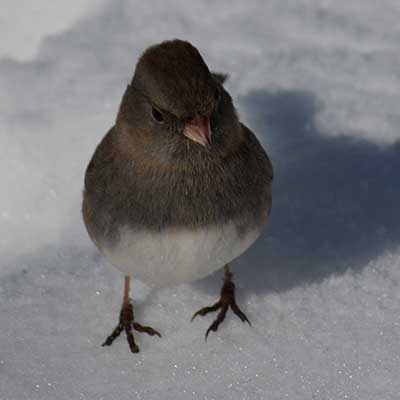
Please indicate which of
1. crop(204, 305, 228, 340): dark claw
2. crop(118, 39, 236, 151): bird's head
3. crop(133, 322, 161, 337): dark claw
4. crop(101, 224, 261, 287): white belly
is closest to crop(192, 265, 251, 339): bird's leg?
crop(204, 305, 228, 340): dark claw

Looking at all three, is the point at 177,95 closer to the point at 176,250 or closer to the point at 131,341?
the point at 176,250

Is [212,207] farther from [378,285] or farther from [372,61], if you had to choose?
[372,61]

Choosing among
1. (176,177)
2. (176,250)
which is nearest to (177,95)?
(176,177)

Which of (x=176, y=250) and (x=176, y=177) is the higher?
(x=176, y=177)

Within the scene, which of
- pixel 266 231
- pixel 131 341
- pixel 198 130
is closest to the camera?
pixel 198 130

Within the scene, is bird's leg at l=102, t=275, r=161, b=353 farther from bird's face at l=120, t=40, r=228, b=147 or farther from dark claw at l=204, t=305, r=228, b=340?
bird's face at l=120, t=40, r=228, b=147

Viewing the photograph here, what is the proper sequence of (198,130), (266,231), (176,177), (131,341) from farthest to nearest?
(266,231) → (131,341) → (176,177) → (198,130)

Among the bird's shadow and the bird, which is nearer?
the bird
